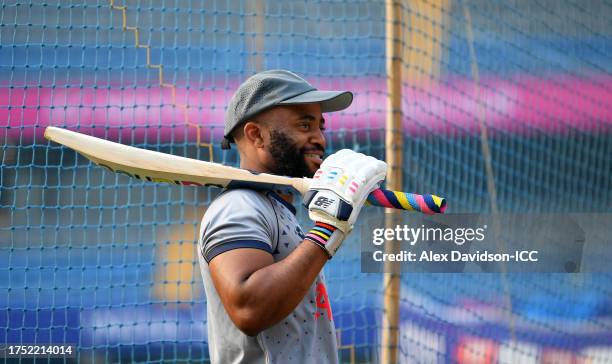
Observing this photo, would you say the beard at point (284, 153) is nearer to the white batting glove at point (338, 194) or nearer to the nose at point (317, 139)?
the nose at point (317, 139)

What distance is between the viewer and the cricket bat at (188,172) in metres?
2.17

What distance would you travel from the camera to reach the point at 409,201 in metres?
2.24

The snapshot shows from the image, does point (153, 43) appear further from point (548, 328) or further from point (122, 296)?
point (548, 328)

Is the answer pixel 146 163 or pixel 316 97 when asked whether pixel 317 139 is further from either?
pixel 146 163

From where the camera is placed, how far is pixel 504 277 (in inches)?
195

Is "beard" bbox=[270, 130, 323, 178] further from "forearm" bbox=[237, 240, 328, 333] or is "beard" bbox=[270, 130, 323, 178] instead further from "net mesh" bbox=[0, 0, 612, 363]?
"net mesh" bbox=[0, 0, 612, 363]

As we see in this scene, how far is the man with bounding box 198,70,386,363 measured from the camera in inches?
74.4

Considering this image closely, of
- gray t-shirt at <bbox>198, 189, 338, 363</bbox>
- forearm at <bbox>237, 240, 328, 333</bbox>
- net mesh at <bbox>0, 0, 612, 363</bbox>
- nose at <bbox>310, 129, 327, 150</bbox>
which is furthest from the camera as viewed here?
net mesh at <bbox>0, 0, 612, 363</bbox>

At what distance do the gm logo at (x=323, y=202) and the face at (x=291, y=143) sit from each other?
0.24 meters

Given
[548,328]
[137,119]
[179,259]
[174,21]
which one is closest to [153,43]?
[174,21]

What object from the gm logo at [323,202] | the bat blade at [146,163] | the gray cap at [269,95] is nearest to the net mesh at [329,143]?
the bat blade at [146,163]

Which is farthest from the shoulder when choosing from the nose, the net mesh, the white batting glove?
the net mesh

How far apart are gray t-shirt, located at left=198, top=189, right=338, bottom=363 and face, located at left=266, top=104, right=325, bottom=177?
0.45 ft

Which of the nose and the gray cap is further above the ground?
the gray cap
